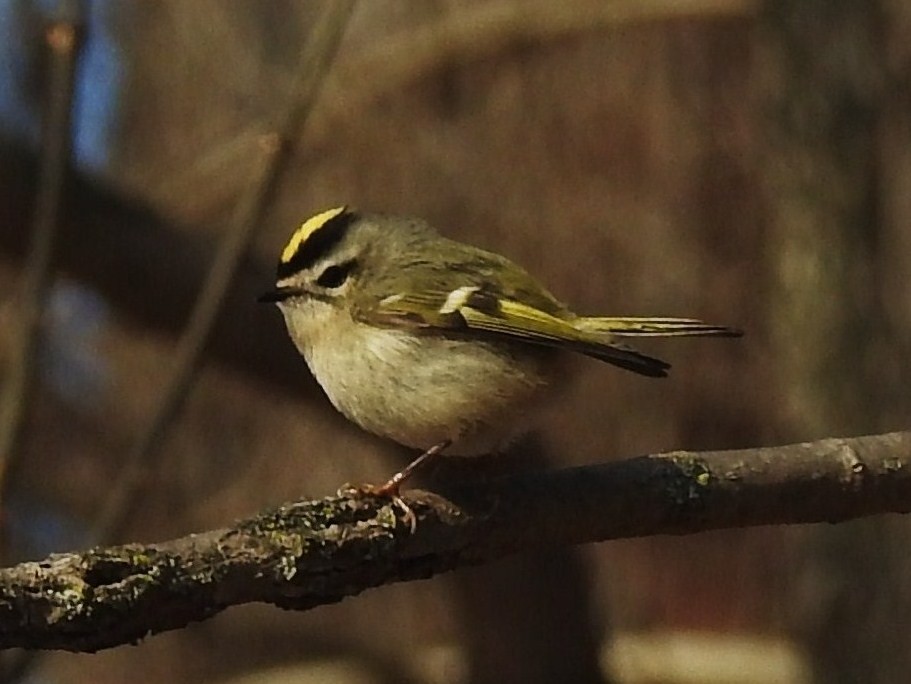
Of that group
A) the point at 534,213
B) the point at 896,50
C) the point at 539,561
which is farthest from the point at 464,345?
the point at 534,213

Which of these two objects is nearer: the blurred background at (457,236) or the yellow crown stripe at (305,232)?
the yellow crown stripe at (305,232)

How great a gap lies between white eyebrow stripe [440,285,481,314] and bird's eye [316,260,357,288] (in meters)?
0.13

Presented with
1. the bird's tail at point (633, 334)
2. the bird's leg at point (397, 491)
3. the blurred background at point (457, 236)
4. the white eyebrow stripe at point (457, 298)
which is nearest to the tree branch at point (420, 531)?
the bird's leg at point (397, 491)

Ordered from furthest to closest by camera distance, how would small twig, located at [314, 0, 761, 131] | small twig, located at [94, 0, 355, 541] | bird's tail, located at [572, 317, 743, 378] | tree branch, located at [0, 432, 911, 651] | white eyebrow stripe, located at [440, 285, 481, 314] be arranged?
1. small twig, located at [314, 0, 761, 131]
2. small twig, located at [94, 0, 355, 541]
3. white eyebrow stripe, located at [440, 285, 481, 314]
4. bird's tail, located at [572, 317, 743, 378]
5. tree branch, located at [0, 432, 911, 651]

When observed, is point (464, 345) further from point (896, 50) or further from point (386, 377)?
point (896, 50)

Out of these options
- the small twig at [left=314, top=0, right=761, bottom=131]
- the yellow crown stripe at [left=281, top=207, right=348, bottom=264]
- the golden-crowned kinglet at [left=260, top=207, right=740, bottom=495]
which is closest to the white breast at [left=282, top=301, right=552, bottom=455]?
the golden-crowned kinglet at [left=260, top=207, right=740, bottom=495]

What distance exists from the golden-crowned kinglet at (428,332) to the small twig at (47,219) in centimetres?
27

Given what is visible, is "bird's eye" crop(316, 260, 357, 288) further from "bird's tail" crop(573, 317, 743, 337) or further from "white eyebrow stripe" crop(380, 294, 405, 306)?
"bird's tail" crop(573, 317, 743, 337)

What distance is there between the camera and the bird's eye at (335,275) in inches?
63.2

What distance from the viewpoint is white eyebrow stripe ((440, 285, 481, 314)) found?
1.56 meters

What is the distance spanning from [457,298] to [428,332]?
0.20ft

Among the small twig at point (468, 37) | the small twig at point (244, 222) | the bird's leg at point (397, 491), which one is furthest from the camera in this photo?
the small twig at point (468, 37)

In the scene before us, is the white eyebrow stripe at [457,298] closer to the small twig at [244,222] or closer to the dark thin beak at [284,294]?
the dark thin beak at [284,294]

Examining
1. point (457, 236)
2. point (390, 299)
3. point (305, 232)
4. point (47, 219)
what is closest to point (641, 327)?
point (390, 299)
